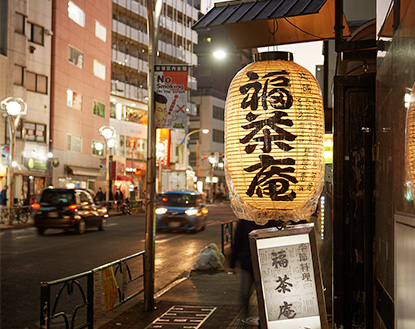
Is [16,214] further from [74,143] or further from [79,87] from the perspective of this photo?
[79,87]

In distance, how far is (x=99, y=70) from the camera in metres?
52.2

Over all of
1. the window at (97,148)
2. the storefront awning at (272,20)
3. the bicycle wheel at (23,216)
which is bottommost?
the bicycle wheel at (23,216)

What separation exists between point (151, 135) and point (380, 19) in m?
5.71

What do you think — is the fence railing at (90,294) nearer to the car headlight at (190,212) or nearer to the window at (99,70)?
the car headlight at (190,212)

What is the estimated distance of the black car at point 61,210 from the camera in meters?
24.7

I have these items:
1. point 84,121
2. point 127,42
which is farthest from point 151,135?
point 127,42

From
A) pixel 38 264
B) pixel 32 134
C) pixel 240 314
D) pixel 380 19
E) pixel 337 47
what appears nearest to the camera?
pixel 380 19

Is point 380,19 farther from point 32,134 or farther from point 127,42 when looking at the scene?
point 127,42

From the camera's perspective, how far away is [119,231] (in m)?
27.4

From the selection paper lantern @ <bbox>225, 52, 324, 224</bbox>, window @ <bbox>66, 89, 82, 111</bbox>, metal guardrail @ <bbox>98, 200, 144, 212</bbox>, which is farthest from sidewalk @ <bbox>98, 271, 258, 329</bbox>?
window @ <bbox>66, 89, 82, 111</bbox>

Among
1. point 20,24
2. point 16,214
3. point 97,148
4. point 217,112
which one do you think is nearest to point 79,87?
point 97,148

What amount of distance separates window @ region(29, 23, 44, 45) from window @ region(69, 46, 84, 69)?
4.53m

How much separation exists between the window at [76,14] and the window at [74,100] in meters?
6.18

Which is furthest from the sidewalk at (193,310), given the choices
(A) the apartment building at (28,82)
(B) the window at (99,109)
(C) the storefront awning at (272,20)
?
(B) the window at (99,109)
